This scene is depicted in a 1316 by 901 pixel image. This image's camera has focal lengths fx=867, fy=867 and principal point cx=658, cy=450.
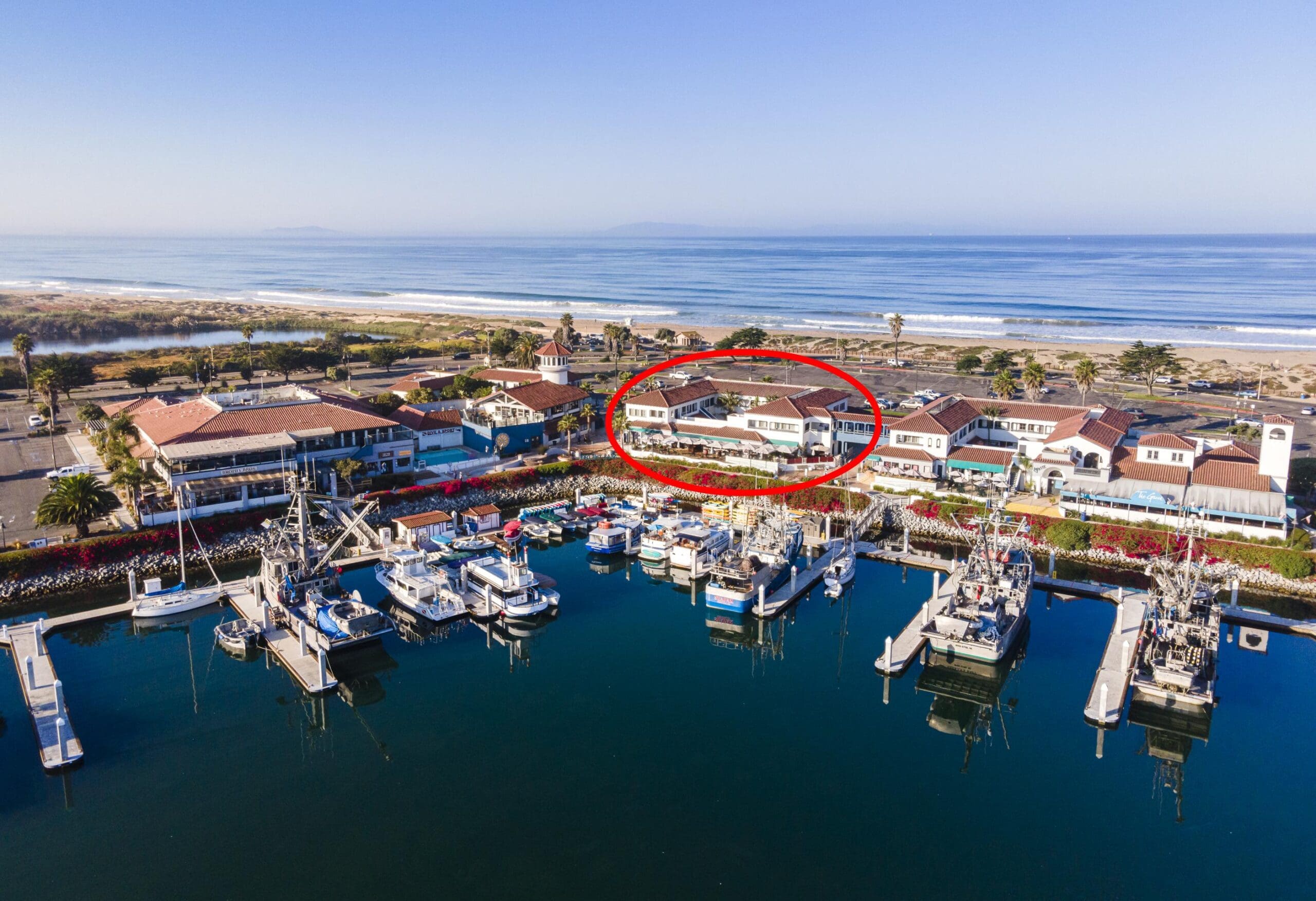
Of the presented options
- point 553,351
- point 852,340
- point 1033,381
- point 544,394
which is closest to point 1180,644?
point 1033,381

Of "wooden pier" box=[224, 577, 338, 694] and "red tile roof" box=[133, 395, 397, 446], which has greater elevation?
"red tile roof" box=[133, 395, 397, 446]

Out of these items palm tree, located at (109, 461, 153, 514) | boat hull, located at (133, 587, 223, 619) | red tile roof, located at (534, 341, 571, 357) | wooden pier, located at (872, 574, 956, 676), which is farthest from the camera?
red tile roof, located at (534, 341, 571, 357)

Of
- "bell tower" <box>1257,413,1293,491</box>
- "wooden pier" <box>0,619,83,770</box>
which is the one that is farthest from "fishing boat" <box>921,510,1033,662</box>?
"wooden pier" <box>0,619,83,770</box>

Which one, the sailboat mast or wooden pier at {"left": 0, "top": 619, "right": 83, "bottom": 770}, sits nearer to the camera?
wooden pier at {"left": 0, "top": 619, "right": 83, "bottom": 770}

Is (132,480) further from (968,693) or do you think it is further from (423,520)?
(968,693)

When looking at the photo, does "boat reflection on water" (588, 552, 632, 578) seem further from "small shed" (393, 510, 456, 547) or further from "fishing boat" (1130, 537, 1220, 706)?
"fishing boat" (1130, 537, 1220, 706)

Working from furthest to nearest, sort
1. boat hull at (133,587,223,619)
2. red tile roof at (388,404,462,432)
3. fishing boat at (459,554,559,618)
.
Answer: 1. red tile roof at (388,404,462,432)
2. fishing boat at (459,554,559,618)
3. boat hull at (133,587,223,619)

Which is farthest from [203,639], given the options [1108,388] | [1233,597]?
[1108,388]

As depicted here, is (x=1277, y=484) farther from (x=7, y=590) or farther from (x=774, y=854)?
(x=7, y=590)
